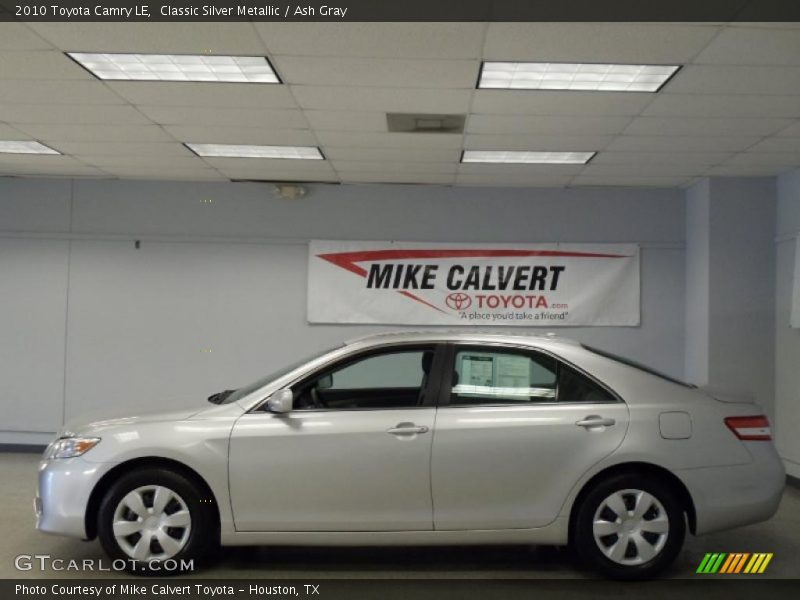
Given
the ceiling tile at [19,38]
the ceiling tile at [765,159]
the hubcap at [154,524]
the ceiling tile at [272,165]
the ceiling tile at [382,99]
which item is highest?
the ceiling tile at [19,38]

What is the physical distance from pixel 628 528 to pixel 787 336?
395cm

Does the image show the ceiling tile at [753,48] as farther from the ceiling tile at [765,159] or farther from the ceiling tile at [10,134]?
the ceiling tile at [10,134]

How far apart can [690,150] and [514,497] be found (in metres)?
3.63

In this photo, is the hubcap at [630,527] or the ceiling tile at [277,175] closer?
the hubcap at [630,527]

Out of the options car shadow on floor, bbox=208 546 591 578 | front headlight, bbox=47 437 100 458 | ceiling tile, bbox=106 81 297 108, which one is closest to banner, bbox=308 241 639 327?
ceiling tile, bbox=106 81 297 108

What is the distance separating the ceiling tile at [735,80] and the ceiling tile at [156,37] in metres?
2.50

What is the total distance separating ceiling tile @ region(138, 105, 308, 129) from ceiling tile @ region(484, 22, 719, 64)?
1828 mm

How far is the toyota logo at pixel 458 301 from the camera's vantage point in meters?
7.91

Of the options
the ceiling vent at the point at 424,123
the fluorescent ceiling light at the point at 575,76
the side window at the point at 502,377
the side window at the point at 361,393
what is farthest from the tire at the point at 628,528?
the ceiling vent at the point at 424,123

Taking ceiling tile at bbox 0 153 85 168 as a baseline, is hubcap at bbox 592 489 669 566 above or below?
below

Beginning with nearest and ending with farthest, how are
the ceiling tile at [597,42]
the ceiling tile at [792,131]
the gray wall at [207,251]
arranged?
the ceiling tile at [597,42] → the ceiling tile at [792,131] → the gray wall at [207,251]

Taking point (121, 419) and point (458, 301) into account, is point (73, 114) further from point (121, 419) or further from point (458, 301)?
point (458, 301)

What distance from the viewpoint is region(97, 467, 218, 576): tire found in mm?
3957

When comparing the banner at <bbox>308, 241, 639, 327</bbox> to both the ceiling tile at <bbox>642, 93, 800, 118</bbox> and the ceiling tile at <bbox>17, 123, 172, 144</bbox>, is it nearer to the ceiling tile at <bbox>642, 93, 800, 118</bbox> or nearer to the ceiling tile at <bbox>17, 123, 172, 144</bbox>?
the ceiling tile at <bbox>17, 123, 172, 144</bbox>
